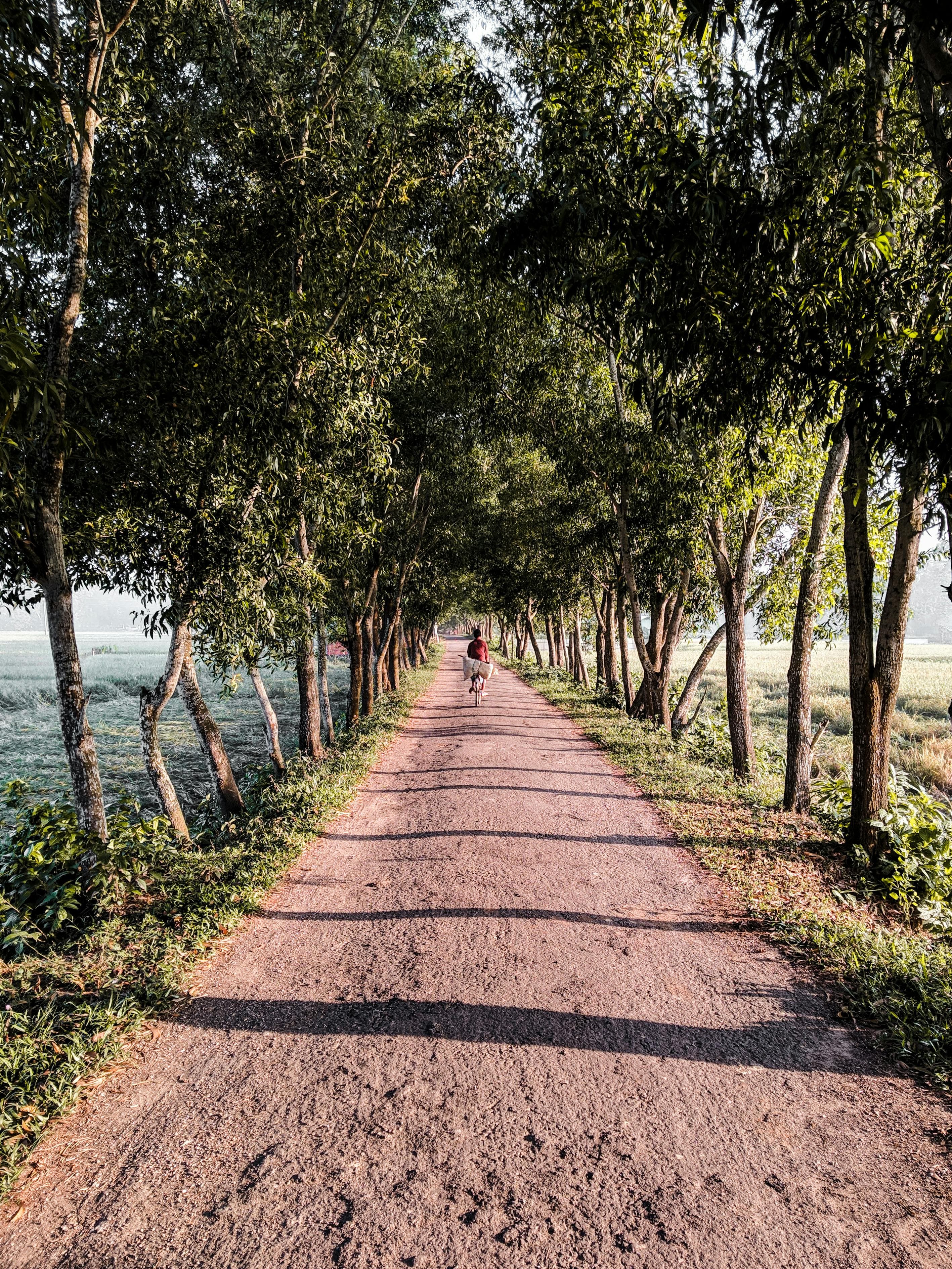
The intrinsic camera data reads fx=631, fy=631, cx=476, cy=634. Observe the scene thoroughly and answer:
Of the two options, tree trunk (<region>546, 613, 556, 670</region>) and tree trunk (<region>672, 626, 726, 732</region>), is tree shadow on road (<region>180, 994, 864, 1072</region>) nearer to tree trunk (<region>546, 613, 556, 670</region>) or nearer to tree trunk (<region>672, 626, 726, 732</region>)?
tree trunk (<region>672, 626, 726, 732</region>)

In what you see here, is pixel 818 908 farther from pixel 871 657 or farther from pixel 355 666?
pixel 355 666

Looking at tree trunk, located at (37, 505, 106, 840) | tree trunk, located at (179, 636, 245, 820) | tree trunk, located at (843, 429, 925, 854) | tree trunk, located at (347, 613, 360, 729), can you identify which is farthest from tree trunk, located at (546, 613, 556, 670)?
tree trunk, located at (37, 505, 106, 840)

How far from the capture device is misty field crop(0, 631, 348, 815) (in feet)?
51.0

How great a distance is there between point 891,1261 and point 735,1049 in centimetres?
127

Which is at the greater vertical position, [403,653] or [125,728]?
[403,653]

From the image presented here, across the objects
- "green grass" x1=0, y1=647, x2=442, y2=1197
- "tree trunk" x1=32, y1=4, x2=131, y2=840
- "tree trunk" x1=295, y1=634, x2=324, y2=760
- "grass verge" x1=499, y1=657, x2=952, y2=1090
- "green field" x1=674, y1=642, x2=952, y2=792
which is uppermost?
"tree trunk" x1=32, y1=4, x2=131, y2=840

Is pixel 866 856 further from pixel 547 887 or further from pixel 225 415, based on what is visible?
pixel 225 415

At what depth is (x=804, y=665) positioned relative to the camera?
8836 millimetres

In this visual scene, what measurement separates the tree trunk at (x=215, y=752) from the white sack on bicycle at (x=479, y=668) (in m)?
8.72

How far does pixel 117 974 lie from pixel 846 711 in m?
30.5

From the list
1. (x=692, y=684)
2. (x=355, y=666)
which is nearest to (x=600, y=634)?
(x=692, y=684)

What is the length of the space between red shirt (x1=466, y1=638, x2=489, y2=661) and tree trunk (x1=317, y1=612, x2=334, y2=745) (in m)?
3.87

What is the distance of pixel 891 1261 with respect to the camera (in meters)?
2.50

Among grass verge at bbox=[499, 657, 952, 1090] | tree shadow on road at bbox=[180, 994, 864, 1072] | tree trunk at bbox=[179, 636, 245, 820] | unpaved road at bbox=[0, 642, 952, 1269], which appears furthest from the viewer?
tree trunk at bbox=[179, 636, 245, 820]
